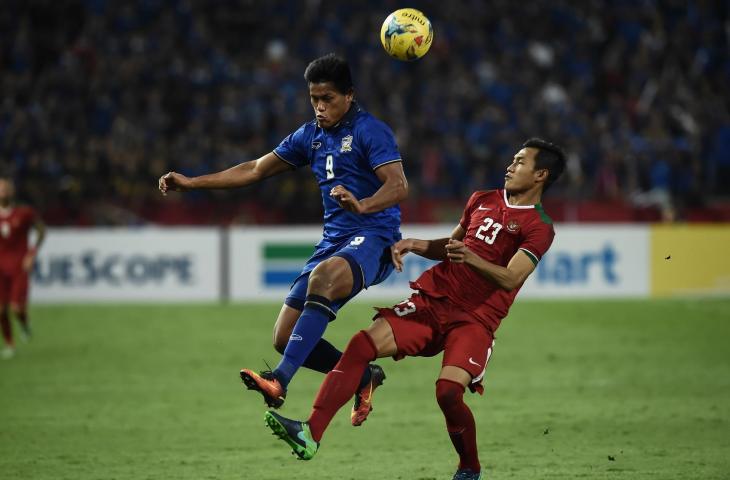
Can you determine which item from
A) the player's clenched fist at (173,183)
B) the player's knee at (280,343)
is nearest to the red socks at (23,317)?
the player's clenched fist at (173,183)

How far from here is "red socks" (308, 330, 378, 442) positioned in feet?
20.5

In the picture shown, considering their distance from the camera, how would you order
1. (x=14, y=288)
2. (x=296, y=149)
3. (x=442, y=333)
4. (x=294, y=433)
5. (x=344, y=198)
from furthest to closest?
1. (x=14, y=288)
2. (x=296, y=149)
3. (x=442, y=333)
4. (x=344, y=198)
5. (x=294, y=433)

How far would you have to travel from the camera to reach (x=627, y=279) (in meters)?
20.8

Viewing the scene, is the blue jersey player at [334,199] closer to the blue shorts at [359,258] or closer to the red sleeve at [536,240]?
the blue shorts at [359,258]

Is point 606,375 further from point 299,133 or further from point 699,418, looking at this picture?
point 299,133

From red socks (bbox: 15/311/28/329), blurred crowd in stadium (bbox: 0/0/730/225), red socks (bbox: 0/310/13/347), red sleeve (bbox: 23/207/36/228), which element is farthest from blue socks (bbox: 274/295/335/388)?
blurred crowd in stadium (bbox: 0/0/730/225)

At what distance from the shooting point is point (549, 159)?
6797 mm

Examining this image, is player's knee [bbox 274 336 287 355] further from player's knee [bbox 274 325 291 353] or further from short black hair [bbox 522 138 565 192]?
short black hair [bbox 522 138 565 192]

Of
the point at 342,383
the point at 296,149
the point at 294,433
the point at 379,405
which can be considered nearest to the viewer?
the point at 294,433

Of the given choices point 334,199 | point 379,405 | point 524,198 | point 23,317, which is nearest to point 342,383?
point 334,199

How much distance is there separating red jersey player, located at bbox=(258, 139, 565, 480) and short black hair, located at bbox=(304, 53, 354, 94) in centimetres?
113

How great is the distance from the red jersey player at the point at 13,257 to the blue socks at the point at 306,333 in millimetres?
9327

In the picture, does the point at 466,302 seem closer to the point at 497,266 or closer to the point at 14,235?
the point at 497,266

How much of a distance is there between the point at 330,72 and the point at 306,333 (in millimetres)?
1628
